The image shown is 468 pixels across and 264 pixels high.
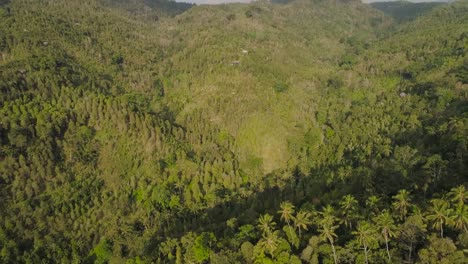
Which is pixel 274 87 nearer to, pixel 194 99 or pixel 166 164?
pixel 194 99

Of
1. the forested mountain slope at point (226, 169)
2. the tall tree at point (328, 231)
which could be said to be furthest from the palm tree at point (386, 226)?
the tall tree at point (328, 231)

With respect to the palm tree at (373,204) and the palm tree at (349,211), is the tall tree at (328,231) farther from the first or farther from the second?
the palm tree at (373,204)

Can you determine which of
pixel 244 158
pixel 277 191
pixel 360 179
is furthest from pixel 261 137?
pixel 360 179

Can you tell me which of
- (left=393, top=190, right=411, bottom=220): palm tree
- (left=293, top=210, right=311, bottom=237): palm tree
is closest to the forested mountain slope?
(left=393, top=190, right=411, bottom=220): palm tree

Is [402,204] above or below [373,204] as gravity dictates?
above

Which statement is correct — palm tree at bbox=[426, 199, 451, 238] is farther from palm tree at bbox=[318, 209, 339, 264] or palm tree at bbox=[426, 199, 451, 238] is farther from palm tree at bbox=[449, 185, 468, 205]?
palm tree at bbox=[318, 209, 339, 264]

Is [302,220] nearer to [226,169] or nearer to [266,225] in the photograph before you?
[266,225]

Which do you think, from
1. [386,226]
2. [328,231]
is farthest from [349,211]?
[386,226]
